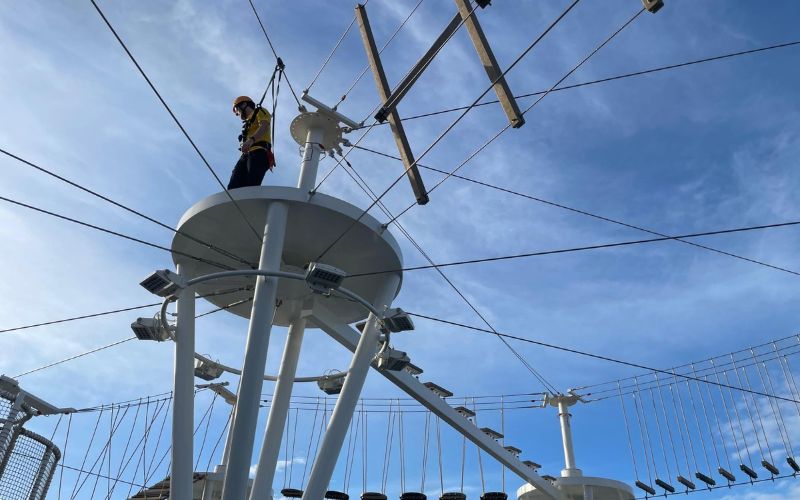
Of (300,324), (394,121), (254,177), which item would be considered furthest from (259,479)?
(394,121)

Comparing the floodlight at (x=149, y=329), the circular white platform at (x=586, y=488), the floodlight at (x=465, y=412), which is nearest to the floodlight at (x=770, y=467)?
the circular white platform at (x=586, y=488)

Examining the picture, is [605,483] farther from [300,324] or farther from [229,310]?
[229,310]

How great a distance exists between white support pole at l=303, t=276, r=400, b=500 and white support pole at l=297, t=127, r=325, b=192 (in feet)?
8.48

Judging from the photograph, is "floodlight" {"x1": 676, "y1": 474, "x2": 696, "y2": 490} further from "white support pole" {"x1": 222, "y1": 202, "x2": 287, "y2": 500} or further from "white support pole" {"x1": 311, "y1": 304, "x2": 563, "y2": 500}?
"white support pole" {"x1": 222, "y1": 202, "x2": 287, "y2": 500}

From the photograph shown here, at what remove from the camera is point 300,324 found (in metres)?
14.8

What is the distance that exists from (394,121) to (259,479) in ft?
21.3

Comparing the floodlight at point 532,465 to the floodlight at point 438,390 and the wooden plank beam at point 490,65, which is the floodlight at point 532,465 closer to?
the floodlight at point 438,390

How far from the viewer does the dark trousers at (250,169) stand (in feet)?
45.1

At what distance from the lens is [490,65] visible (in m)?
9.97

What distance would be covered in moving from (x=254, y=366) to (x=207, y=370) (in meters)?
5.69

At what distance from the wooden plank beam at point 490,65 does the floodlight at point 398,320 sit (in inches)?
142

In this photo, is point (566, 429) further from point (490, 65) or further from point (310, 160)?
point (490, 65)

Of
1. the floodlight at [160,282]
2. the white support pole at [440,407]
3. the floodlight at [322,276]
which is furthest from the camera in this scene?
the white support pole at [440,407]

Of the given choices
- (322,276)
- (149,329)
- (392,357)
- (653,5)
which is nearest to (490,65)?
(653,5)
